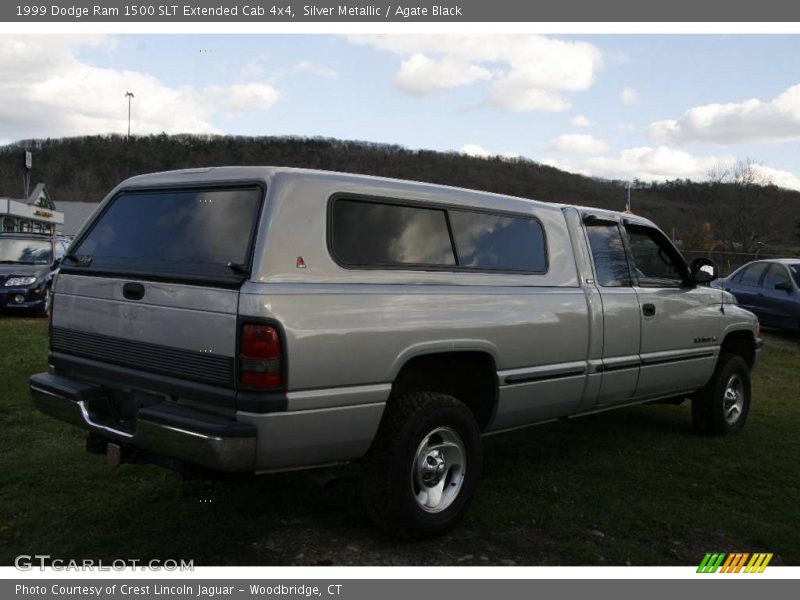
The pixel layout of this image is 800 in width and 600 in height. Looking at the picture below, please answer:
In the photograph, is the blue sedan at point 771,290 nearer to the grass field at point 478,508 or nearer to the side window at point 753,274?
the side window at point 753,274

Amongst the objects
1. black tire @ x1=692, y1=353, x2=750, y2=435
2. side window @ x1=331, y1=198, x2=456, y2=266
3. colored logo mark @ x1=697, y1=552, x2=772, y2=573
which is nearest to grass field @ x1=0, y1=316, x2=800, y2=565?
colored logo mark @ x1=697, y1=552, x2=772, y2=573

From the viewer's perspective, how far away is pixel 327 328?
3.38 meters

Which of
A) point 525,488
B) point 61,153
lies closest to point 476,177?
point 61,153

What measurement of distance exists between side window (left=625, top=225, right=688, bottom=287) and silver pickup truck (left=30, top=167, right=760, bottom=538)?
694 millimetres

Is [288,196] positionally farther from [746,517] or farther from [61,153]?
[61,153]

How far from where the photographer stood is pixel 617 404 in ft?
17.9

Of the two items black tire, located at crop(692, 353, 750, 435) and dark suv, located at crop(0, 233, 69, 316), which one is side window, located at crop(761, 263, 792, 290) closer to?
black tire, located at crop(692, 353, 750, 435)

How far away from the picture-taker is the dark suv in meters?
13.5

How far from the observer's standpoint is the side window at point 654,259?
5660 millimetres

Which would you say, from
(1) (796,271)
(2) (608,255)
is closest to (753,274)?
(1) (796,271)

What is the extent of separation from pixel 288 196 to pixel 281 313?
592 millimetres

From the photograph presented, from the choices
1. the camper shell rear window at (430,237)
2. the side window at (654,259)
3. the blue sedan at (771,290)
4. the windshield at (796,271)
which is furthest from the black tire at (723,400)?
the windshield at (796,271)

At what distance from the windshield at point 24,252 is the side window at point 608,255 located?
487 inches

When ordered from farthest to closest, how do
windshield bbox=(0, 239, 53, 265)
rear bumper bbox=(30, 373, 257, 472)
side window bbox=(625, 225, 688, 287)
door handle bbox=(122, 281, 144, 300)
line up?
windshield bbox=(0, 239, 53, 265) < side window bbox=(625, 225, 688, 287) < door handle bbox=(122, 281, 144, 300) < rear bumper bbox=(30, 373, 257, 472)
